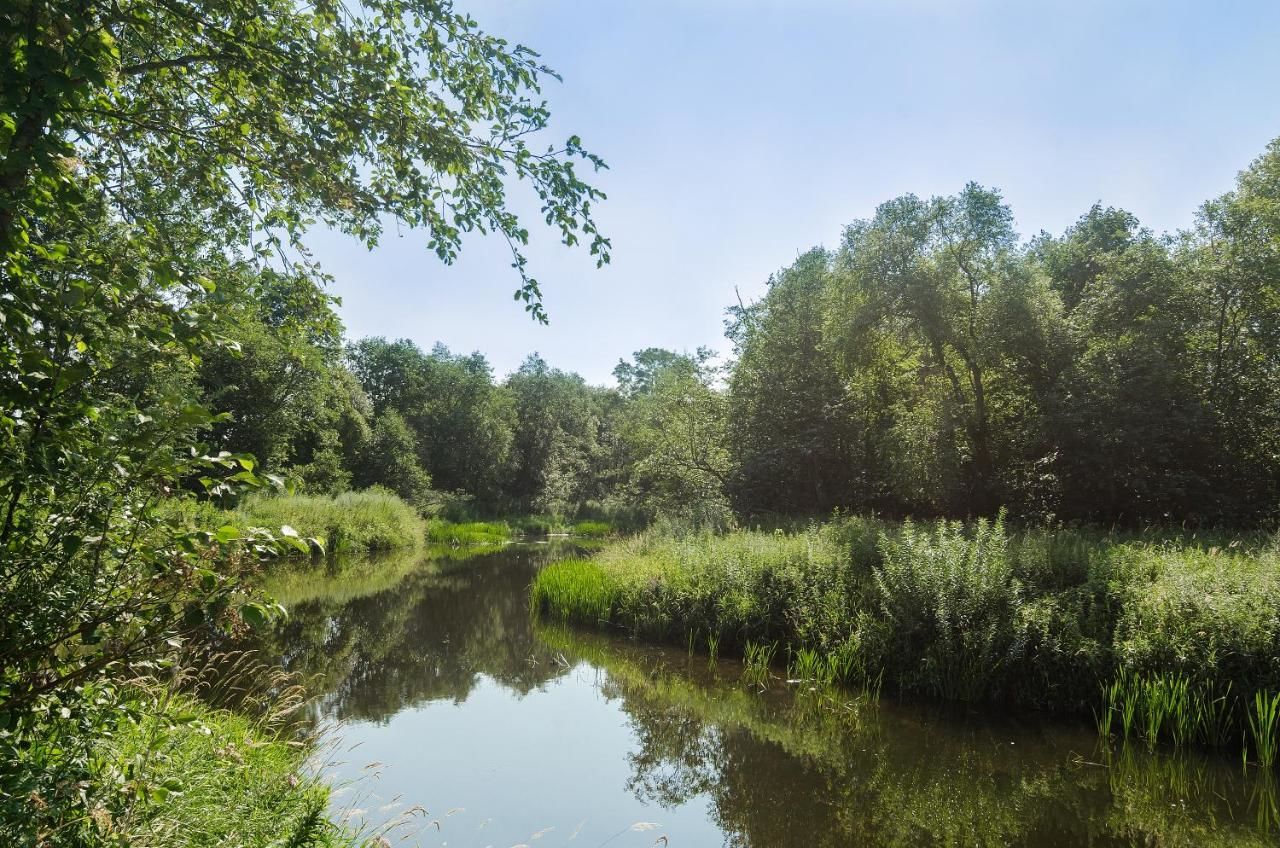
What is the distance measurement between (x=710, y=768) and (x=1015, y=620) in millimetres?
4560

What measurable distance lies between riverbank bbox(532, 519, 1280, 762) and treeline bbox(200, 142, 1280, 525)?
5.65m

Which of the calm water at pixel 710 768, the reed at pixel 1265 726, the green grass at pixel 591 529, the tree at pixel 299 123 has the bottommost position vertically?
the green grass at pixel 591 529

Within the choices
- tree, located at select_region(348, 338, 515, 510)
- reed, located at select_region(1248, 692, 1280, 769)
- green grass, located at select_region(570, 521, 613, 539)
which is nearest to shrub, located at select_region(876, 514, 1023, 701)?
reed, located at select_region(1248, 692, 1280, 769)

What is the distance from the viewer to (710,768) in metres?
7.66

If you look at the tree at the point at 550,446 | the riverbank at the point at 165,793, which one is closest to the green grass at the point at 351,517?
the tree at the point at 550,446

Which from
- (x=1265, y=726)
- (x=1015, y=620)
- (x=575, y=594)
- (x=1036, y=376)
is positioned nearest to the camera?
(x=1265, y=726)

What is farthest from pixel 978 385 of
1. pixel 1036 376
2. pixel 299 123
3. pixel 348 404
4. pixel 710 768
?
pixel 299 123

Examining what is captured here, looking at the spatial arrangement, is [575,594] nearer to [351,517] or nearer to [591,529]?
[351,517]

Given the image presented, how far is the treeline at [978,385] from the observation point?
18078 millimetres

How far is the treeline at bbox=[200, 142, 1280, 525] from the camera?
18.1 m

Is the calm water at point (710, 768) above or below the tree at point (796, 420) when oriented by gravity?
below

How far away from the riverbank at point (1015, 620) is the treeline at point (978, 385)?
18.5 feet

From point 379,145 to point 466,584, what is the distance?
1854cm

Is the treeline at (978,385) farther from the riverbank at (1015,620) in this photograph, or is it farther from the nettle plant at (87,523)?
the nettle plant at (87,523)
